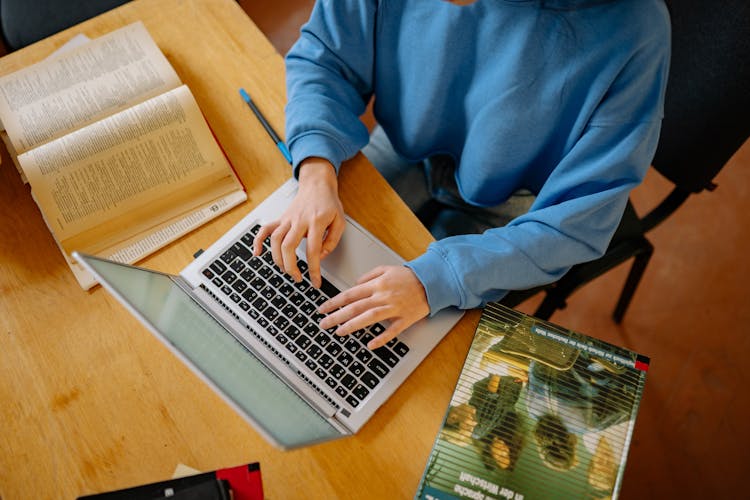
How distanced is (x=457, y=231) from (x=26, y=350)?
0.73 m

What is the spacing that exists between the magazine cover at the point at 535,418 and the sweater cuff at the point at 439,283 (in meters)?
0.07

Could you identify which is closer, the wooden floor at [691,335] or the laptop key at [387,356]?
the laptop key at [387,356]

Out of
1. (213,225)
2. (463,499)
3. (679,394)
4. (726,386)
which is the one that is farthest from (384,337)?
(726,386)

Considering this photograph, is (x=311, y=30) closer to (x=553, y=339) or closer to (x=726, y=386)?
(x=553, y=339)

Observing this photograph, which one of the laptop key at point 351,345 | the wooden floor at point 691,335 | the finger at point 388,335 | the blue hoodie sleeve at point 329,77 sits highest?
the blue hoodie sleeve at point 329,77

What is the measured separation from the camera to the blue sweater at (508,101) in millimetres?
710

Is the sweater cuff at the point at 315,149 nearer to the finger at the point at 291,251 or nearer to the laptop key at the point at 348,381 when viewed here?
the finger at the point at 291,251

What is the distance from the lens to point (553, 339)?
2.50 feet

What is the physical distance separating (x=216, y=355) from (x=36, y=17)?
1.21 meters

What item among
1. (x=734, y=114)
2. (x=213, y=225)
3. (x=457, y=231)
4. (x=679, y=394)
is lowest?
(x=679, y=394)

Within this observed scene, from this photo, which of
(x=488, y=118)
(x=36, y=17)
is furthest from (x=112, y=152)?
(x=36, y=17)

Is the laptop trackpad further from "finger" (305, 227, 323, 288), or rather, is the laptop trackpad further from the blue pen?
the blue pen

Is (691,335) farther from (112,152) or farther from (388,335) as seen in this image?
(112,152)

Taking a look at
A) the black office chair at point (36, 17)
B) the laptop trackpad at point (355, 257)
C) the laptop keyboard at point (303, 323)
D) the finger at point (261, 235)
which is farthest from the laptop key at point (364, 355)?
the black office chair at point (36, 17)
